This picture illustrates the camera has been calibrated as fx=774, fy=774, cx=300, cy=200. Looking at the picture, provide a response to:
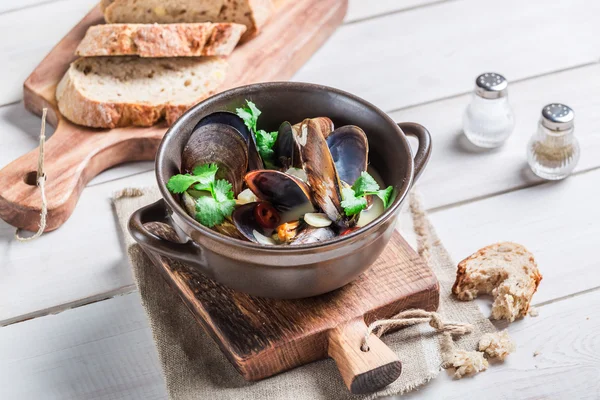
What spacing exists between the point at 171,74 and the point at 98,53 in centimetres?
21

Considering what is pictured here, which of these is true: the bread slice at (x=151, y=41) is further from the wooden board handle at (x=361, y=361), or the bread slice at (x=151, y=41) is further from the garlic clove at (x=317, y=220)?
the wooden board handle at (x=361, y=361)

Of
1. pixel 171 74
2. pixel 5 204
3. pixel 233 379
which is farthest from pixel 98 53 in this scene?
pixel 233 379

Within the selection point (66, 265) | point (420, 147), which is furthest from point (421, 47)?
point (66, 265)

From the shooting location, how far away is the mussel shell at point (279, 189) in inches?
56.5

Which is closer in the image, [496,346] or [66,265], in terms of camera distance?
[496,346]

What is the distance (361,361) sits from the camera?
142cm

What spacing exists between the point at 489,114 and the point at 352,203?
816 mm

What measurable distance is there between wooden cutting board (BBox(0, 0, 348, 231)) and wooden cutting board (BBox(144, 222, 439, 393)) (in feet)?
1.52

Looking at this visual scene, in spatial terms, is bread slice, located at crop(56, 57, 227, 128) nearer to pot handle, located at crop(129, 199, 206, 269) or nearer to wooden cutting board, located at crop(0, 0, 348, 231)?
wooden cutting board, located at crop(0, 0, 348, 231)

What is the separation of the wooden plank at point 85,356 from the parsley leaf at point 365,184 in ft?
1.82

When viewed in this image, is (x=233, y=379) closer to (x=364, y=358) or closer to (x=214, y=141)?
(x=364, y=358)

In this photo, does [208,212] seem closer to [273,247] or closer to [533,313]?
[273,247]

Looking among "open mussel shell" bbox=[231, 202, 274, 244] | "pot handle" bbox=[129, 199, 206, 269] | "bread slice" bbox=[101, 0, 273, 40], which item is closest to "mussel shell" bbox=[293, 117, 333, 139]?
"open mussel shell" bbox=[231, 202, 274, 244]

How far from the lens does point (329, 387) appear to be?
58.2 inches
